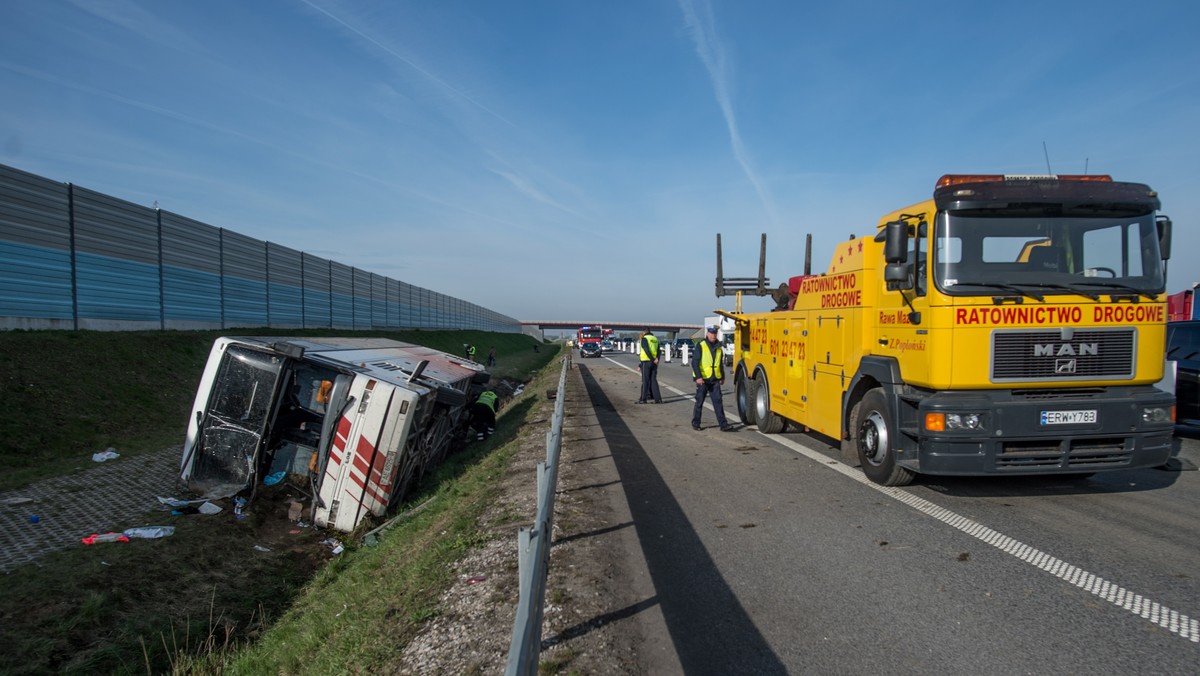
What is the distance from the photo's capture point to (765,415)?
38.2 feet

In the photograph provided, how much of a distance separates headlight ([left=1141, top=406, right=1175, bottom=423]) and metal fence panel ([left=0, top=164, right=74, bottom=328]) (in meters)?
15.4

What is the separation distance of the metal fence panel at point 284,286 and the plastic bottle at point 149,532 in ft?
48.4

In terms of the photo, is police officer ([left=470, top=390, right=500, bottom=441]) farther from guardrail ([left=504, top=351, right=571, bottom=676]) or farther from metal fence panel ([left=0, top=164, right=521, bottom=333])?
guardrail ([left=504, top=351, right=571, bottom=676])

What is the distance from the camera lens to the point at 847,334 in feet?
27.1

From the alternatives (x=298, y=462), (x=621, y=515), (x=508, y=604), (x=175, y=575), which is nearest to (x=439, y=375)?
(x=298, y=462)

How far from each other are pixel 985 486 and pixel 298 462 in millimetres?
8125

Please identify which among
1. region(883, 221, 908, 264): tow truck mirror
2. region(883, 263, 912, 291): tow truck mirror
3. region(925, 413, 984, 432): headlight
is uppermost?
region(883, 221, 908, 264): tow truck mirror

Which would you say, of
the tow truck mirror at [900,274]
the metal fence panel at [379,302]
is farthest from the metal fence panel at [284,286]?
the tow truck mirror at [900,274]

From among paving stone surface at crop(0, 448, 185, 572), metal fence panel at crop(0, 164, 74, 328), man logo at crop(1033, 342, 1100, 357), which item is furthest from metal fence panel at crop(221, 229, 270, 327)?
man logo at crop(1033, 342, 1100, 357)

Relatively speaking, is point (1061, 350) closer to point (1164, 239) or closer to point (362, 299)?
point (1164, 239)

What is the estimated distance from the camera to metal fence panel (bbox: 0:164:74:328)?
451 inches

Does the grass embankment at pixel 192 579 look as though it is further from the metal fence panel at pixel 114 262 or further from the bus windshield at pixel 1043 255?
the bus windshield at pixel 1043 255

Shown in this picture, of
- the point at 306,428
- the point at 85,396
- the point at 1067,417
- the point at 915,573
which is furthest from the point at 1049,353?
the point at 85,396

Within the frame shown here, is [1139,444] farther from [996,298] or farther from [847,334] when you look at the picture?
[847,334]
